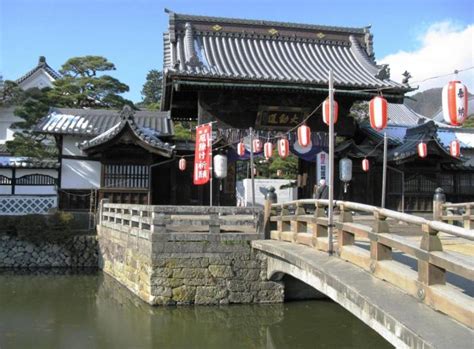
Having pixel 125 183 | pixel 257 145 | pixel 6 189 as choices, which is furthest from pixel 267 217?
pixel 6 189

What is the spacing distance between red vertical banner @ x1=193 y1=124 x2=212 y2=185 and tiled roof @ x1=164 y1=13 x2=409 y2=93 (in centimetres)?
185

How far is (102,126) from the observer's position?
64.3 feet

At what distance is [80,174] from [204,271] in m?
9.04

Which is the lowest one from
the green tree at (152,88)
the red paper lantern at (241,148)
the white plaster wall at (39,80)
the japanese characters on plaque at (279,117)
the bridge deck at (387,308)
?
the bridge deck at (387,308)

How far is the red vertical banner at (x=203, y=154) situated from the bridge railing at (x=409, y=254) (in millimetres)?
5821

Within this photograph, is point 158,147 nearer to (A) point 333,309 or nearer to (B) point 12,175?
(B) point 12,175

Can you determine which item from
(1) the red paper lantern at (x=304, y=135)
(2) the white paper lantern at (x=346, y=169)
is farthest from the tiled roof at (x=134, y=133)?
(2) the white paper lantern at (x=346, y=169)

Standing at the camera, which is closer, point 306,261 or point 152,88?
point 306,261

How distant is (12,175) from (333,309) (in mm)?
13726

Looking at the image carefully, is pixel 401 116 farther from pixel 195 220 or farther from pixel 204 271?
pixel 204 271

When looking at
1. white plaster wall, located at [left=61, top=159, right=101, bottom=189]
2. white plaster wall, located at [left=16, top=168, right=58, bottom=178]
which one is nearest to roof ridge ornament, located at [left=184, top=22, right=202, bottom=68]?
white plaster wall, located at [left=61, top=159, right=101, bottom=189]

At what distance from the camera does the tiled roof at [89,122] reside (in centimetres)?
1848

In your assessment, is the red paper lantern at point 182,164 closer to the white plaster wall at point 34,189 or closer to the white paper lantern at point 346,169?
the white plaster wall at point 34,189

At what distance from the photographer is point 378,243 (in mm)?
6250
